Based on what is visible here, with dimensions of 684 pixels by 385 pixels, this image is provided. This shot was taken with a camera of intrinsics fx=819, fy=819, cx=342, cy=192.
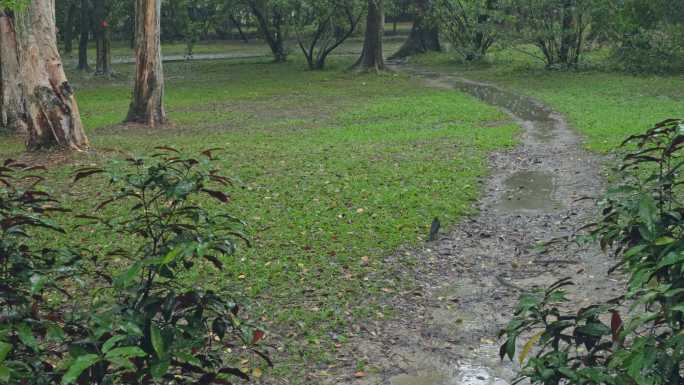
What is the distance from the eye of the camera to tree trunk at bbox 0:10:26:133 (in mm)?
14031

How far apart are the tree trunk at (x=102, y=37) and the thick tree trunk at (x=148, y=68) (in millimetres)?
10425

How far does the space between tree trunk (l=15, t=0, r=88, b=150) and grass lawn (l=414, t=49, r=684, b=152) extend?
311 inches

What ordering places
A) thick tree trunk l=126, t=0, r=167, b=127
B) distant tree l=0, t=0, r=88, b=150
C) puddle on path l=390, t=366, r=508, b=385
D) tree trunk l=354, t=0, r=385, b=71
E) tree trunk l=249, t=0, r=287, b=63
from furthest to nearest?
1. tree trunk l=249, t=0, r=287, b=63
2. tree trunk l=354, t=0, r=385, b=71
3. thick tree trunk l=126, t=0, r=167, b=127
4. distant tree l=0, t=0, r=88, b=150
5. puddle on path l=390, t=366, r=508, b=385

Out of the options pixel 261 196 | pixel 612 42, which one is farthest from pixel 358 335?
pixel 612 42

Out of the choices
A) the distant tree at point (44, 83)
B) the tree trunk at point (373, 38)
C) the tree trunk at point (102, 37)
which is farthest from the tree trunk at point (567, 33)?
the distant tree at point (44, 83)

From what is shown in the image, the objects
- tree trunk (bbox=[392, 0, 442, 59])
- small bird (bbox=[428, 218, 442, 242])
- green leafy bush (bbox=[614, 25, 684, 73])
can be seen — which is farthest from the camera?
tree trunk (bbox=[392, 0, 442, 59])

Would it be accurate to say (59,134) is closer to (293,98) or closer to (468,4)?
(293,98)

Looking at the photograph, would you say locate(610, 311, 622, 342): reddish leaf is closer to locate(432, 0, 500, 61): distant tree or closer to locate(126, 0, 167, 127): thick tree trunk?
locate(126, 0, 167, 127): thick tree trunk

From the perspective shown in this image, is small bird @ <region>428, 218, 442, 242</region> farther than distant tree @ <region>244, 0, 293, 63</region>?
No

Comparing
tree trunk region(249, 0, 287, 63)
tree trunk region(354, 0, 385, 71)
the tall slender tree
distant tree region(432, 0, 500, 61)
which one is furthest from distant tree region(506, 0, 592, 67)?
the tall slender tree

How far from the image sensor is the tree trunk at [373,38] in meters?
25.9

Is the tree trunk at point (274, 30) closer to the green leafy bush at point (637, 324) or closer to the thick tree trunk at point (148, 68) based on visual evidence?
the thick tree trunk at point (148, 68)

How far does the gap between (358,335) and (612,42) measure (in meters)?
21.3

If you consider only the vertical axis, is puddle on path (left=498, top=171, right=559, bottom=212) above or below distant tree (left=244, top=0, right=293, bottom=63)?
below
